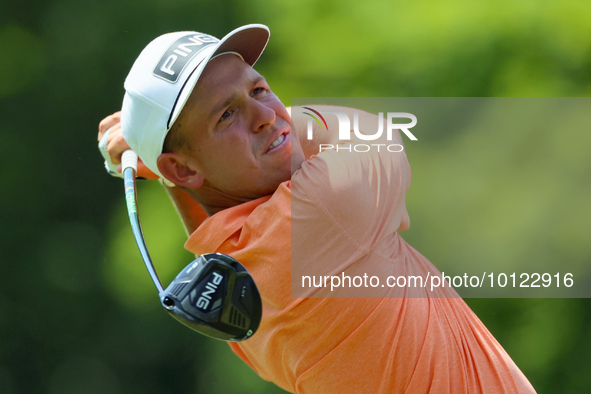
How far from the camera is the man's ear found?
1219mm

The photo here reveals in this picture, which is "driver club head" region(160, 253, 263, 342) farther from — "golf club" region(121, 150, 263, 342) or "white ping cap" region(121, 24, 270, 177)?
"white ping cap" region(121, 24, 270, 177)

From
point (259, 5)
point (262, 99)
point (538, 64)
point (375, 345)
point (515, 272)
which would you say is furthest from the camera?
point (259, 5)

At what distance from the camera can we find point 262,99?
1224mm

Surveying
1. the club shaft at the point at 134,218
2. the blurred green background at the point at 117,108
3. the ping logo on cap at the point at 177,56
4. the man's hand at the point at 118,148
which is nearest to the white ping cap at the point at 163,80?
the ping logo on cap at the point at 177,56

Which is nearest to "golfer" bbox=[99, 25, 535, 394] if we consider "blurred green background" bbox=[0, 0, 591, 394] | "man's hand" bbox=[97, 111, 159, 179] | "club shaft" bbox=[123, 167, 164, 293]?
"club shaft" bbox=[123, 167, 164, 293]

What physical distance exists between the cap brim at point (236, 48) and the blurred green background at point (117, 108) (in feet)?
4.46

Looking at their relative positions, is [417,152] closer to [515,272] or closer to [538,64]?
[515,272]

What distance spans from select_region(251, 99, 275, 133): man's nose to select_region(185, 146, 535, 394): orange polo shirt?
123mm

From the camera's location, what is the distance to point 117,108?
115 inches

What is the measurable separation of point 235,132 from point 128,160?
0.38m

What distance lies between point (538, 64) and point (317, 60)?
0.94 metres

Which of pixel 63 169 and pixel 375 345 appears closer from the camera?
pixel 375 345

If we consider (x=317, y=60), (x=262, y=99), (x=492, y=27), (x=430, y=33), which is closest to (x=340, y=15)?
(x=317, y=60)

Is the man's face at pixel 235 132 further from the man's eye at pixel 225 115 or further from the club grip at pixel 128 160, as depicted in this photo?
the club grip at pixel 128 160
